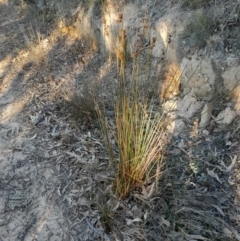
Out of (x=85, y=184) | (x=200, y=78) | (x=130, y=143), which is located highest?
(x=130, y=143)

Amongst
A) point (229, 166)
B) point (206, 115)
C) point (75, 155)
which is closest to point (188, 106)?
point (206, 115)

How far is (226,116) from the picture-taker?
8.28 ft

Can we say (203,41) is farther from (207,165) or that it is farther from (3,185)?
(3,185)

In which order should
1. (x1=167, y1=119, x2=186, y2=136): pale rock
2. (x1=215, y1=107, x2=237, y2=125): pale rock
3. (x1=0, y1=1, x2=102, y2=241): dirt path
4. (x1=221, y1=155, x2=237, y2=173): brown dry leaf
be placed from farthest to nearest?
(x1=167, y1=119, x2=186, y2=136): pale rock, (x1=215, y1=107, x2=237, y2=125): pale rock, (x1=221, y1=155, x2=237, y2=173): brown dry leaf, (x1=0, y1=1, x2=102, y2=241): dirt path

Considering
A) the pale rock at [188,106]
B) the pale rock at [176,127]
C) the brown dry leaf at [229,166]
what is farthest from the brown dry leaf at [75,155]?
the brown dry leaf at [229,166]

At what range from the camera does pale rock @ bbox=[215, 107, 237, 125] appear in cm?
250

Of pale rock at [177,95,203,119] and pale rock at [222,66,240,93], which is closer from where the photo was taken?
pale rock at [222,66,240,93]

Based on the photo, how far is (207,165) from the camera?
2338 millimetres

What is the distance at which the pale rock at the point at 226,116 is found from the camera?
2.50 metres

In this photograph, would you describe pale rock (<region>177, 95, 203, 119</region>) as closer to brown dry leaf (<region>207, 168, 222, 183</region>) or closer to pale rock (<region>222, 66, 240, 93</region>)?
pale rock (<region>222, 66, 240, 93</region>)

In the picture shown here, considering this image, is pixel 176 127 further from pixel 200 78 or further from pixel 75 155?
pixel 75 155

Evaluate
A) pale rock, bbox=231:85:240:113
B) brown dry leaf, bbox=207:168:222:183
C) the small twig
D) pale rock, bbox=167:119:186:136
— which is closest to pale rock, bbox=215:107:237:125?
pale rock, bbox=231:85:240:113

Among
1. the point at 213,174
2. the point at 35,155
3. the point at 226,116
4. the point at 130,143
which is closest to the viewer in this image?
the point at 130,143

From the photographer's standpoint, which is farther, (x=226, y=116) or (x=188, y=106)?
(x=188, y=106)
